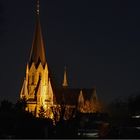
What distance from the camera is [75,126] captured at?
65.6 meters

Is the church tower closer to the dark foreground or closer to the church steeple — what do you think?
the church steeple

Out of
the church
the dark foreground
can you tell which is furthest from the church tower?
the dark foreground

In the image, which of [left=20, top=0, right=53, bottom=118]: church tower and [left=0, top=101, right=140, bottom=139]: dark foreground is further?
[left=20, top=0, right=53, bottom=118]: church tower

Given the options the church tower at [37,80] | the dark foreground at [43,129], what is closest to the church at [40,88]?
the church tower at [37,80]

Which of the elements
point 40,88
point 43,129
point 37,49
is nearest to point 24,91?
point 40,88

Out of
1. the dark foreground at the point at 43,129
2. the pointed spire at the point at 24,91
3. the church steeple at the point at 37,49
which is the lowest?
the dark foreground at the point at 43,129

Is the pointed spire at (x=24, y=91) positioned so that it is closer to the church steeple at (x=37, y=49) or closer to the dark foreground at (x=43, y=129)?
the church steeple at (x=37, y=49)

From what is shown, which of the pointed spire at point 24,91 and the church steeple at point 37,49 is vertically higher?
the church steeple at point 37,49

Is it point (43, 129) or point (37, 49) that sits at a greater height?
point (37, 49)

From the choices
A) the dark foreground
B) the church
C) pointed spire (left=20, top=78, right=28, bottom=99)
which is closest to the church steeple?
the church

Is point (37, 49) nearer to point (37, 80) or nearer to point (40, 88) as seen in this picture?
point (37, 80)

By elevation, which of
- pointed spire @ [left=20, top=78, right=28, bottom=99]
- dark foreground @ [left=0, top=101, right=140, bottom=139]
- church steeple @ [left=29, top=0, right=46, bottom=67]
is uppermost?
church steeple @ [left=29, top=0, right=46, bottom=67]

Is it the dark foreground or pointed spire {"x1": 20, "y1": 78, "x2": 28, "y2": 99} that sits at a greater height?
pointed spire {"x1": 20, "y1": 78, "x2": 28, "y2": 99}

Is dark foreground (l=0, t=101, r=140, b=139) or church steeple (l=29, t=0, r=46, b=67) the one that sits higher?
church steeple (l=29, t=0, r=46, b=67)
